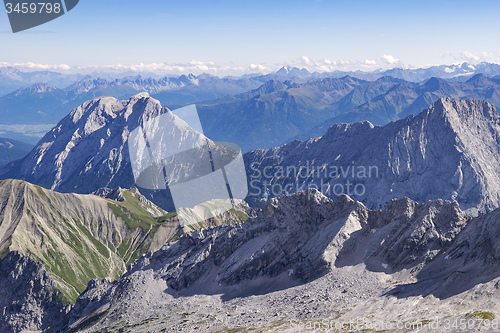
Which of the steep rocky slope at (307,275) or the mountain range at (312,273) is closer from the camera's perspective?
the mountain range at (312,273)

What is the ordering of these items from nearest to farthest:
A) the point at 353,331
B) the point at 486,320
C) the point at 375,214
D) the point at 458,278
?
the point at 486,320 → the point at 353,331 → the point at 458,278 → the point at 375,214

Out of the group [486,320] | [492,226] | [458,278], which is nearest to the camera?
[486,320]

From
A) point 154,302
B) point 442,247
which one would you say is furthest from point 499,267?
point 154,302

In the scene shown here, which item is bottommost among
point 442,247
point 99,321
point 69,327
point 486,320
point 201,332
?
point 69,327

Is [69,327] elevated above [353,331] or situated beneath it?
situated beneath

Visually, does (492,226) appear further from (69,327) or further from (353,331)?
(69,327)

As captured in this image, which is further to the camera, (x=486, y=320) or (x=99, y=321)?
(x=99, y=321)

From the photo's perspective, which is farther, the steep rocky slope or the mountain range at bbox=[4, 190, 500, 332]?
the steep rocky slope

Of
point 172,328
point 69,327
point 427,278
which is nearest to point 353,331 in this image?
point 427,278

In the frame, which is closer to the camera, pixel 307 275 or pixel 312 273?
pixel 312 273

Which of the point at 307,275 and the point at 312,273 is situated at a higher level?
the point at 312,273
